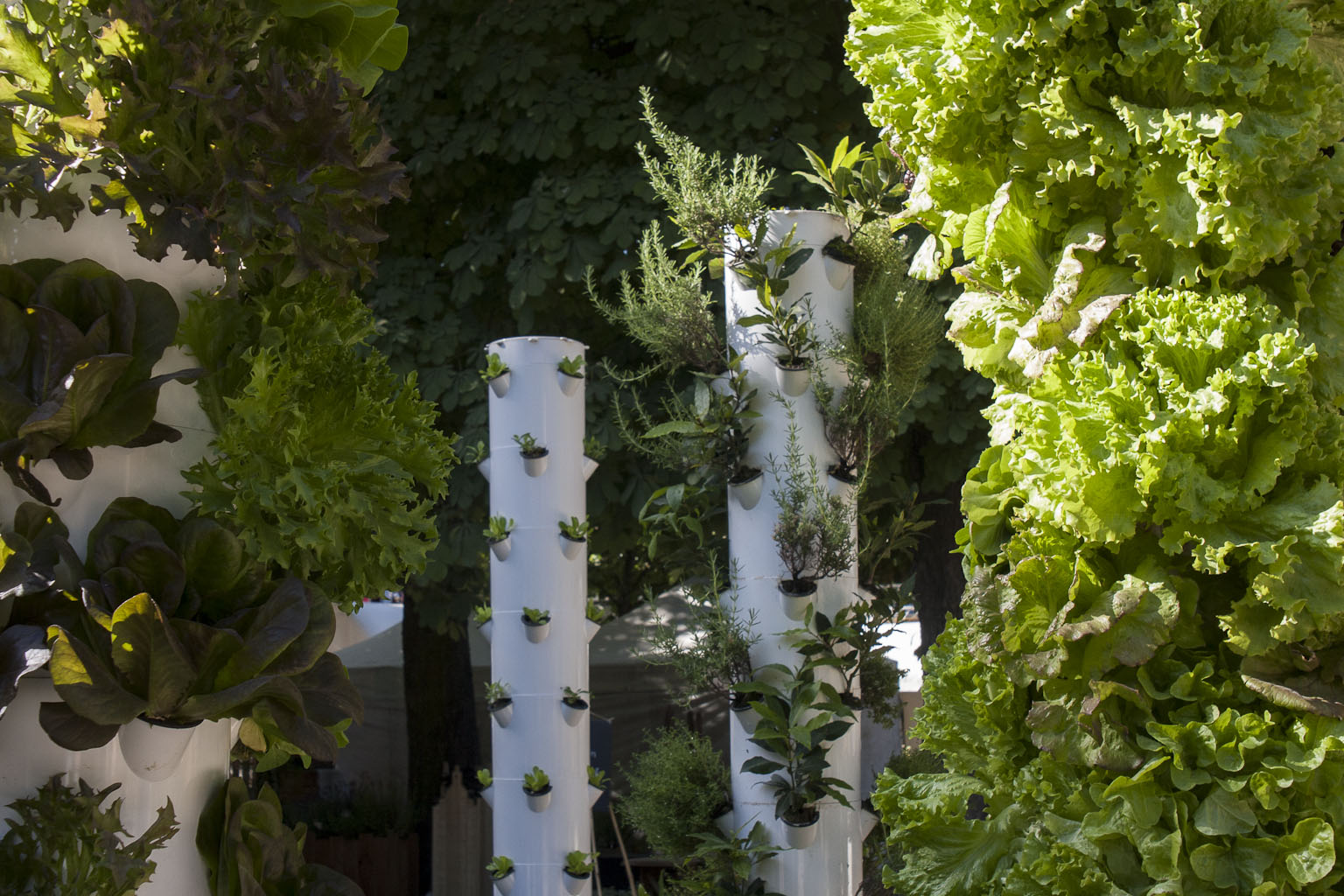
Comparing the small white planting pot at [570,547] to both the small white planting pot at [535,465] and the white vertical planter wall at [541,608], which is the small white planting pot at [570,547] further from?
the small white planting pot at [535,465]

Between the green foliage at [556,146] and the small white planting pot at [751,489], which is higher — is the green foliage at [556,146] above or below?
above

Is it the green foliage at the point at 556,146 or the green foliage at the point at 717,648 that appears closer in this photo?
the green foliage at the point at 717,648

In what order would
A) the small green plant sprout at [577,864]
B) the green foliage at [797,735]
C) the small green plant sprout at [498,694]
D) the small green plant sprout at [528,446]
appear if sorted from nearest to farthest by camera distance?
the green foliage at [797,735] < the small green plant sprout at [577,864] < the small green plant sprout at [498,694] < the small green plant sprout at [528,446]

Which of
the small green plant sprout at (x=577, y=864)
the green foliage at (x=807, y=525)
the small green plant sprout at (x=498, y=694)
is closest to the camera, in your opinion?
the green foliage at (x=807, y=525)

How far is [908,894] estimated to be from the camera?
2111 millimetres

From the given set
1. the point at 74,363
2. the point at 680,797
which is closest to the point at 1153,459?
the point at 74,363

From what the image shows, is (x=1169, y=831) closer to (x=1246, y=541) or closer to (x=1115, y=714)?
(x=1115, y=714)

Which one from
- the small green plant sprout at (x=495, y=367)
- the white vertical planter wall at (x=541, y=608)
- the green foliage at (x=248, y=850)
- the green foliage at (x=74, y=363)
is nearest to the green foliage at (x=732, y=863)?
the white vertical planter wall at (x=541, y=608)

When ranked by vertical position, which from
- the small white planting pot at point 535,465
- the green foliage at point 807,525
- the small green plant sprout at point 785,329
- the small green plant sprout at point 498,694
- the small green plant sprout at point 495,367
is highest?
the small green plant sprout at point 495,367

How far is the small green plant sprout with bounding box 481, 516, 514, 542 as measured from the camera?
411 centimetres

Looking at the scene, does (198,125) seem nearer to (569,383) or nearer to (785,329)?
(785,329)

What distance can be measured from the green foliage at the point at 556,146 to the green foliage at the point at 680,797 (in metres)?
2.56

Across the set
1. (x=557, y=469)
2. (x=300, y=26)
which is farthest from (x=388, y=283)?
(x=300, y=26)

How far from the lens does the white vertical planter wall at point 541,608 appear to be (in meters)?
3.99
